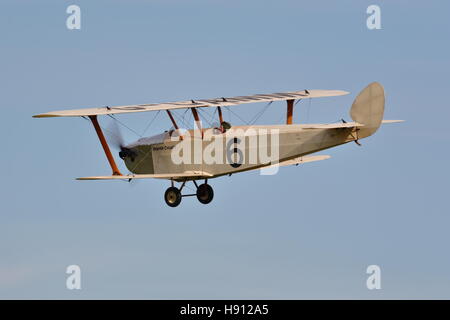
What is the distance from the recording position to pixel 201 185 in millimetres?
43438

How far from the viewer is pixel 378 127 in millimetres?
41062

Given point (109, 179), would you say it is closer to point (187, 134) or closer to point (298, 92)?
point (187, 134)

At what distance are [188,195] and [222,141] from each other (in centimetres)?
194

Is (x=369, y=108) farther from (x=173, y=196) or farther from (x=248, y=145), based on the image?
(x=173, y=196)

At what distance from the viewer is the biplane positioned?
41.3m

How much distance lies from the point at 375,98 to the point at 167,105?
19.2 ft

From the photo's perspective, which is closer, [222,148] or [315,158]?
[222,148]

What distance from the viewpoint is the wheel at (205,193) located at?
1704 inches

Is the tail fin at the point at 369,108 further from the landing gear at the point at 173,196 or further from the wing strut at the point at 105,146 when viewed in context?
the wing strut at the point at 105,146

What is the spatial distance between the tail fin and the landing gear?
17.3ft

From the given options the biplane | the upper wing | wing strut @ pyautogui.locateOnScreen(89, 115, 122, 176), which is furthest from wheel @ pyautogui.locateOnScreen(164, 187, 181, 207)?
the upper wing

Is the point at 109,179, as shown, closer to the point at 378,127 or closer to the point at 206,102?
the point at 206,102

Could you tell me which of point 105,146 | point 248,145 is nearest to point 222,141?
point 248,145

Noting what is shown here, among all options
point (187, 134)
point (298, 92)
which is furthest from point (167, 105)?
point (298, 92)
